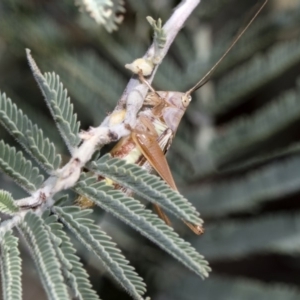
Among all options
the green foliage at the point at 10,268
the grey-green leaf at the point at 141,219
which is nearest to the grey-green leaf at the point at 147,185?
the grey-green leaf at the point at 141,219

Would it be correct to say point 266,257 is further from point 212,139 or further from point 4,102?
point 4,102

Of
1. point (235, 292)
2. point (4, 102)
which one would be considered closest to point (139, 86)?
point (4, 102)

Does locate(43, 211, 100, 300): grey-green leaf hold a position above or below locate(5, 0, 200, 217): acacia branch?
below

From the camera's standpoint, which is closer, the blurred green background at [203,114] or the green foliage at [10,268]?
the green foliage at [10,268]

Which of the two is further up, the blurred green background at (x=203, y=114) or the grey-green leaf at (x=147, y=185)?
the blurred green background at (x=203, y=114)

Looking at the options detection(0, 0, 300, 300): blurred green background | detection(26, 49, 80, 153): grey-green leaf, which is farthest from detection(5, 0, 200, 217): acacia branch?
detection(0, 0, 300, 300): blurred green background

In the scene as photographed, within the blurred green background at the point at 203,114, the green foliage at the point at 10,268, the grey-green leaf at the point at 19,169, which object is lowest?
the green foliage at the point at 10,268

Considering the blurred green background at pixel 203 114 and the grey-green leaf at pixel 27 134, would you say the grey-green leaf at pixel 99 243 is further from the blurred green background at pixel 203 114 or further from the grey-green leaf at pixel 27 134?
the blurred green background at pixel 203 114

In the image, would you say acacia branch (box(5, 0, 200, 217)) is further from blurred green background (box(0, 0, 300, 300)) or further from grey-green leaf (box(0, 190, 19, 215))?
blurred green background (box(0, 0, 300, 300))
